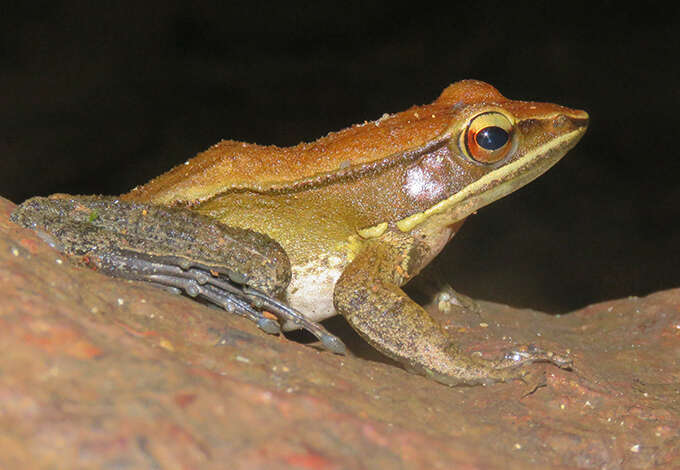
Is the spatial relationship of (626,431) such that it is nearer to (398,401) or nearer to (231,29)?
(398,401)

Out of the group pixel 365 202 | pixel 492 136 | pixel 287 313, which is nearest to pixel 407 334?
pixel 287 313

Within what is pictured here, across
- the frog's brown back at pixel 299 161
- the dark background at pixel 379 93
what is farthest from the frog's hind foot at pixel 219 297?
the dark background at pixel 379 93

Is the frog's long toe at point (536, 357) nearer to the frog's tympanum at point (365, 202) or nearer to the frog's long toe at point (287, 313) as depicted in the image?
the frog's tympanum at point (365, 202)

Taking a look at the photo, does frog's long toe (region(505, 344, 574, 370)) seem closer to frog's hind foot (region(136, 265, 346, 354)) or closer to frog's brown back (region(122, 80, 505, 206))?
frog's hind foot (region(136, 265, 346, 354))

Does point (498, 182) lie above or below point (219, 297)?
above

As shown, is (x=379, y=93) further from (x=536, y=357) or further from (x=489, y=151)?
(x=536, y=357)

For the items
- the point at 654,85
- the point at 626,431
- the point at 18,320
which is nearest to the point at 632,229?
the point at 654,85
